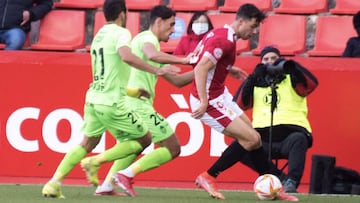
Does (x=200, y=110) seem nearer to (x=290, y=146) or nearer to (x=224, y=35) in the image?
(x=224, y=35)

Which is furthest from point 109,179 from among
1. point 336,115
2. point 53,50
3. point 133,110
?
point 53,50

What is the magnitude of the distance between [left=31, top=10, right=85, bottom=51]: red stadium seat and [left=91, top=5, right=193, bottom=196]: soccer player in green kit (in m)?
3.78

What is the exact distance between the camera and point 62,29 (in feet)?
51.0

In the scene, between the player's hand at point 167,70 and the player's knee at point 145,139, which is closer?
the player's hand at point 167,70

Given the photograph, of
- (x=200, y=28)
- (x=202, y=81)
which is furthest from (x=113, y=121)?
(x=200, y=28)

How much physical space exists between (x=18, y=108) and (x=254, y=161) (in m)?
3.52

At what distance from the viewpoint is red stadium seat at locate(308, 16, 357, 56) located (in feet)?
48.9

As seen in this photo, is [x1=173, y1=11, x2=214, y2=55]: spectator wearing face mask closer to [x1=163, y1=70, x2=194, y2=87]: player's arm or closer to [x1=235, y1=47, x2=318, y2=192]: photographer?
[x1=235, y1=47, x2=318, y2=192]: photographer

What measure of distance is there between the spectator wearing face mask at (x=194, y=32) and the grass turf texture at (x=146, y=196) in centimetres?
189

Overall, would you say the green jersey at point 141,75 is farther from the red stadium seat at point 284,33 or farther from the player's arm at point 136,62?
the red stadium seat at point 284,33

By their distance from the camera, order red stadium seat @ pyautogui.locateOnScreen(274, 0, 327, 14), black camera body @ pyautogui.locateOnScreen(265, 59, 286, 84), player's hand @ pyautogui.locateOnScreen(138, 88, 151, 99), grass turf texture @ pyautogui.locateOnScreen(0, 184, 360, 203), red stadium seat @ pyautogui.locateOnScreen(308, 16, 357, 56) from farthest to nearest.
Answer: red stadium seat @ pyautogui.locateOnScreen(274, 0, 327, 14)
red stadium seat @ pyautogui.locateOnScreen(308, 16, 357, 56)
black camera body @ pyautogui.locateOnScreen(265, 59, 286, 84)
player's hand @ pyautogui.locateOnScreen(138, 88, 151, 99)
grass turf texture @ pyautogui.locateOnScreen(0, 184, 360, 203)

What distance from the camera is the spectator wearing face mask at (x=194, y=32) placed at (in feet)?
45.6

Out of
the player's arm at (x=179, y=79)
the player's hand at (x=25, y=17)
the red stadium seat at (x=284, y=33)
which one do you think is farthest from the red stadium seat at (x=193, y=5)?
the player's arm at (x=179, y=79)

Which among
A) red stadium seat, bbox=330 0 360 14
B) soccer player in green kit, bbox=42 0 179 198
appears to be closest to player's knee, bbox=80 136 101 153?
soccer player in green kit, bbox=42 0 179 198
